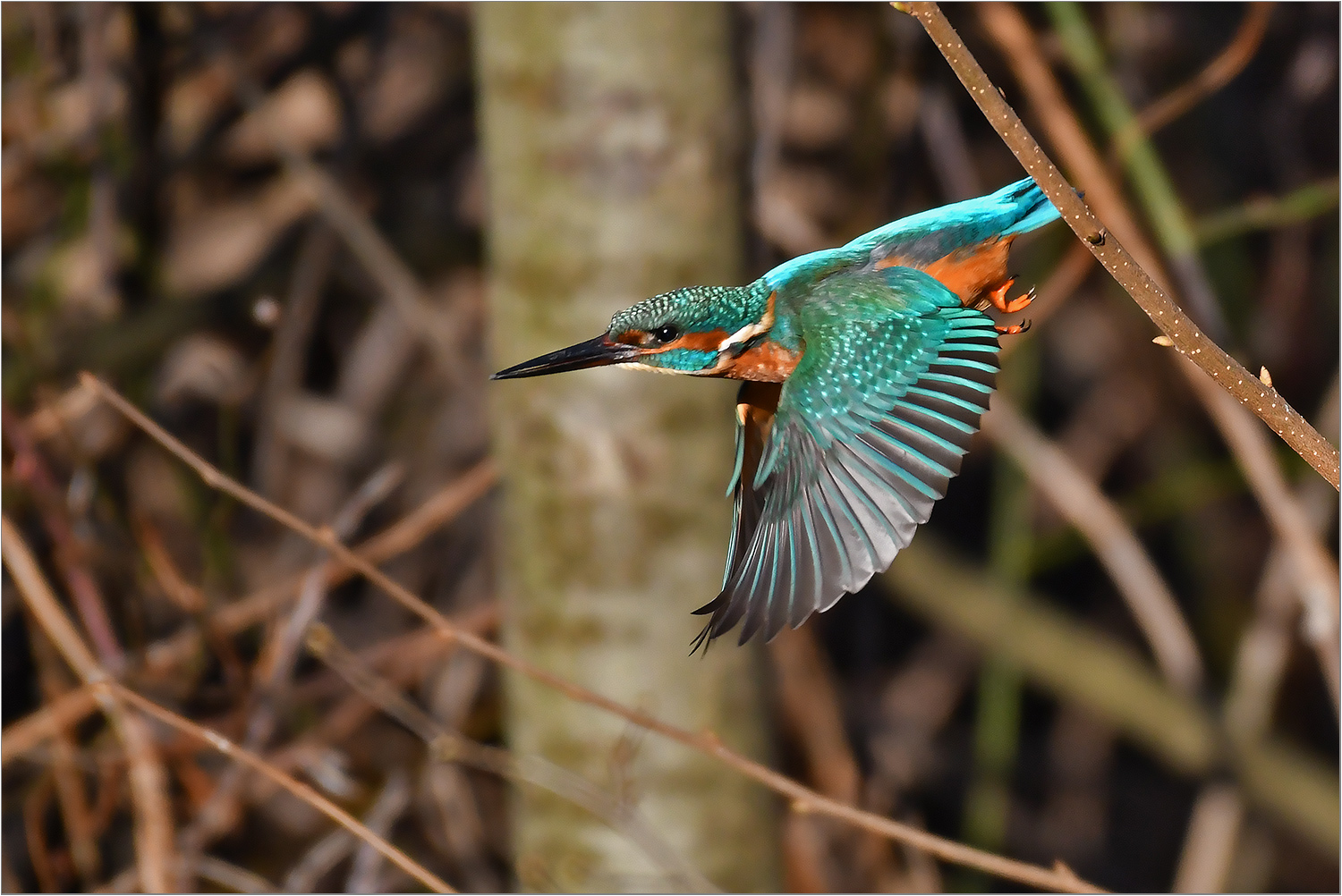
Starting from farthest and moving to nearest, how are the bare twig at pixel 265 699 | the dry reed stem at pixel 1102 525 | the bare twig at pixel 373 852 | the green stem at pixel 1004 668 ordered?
the green stem at pixel 1004 668, the dry reed stem at pixel 1102 525, the bare twig at pixel 373 852, the bare twig at pixel 265 699

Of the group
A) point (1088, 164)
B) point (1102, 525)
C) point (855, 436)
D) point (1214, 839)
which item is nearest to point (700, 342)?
point (855, 436)

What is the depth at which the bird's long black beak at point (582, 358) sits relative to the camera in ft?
2.93

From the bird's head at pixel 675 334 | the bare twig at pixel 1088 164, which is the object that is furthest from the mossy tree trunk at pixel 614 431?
the bird's head at pixel 675 334

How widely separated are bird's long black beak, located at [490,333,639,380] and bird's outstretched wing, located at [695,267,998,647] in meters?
0.13

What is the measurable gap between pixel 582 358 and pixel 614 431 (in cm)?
72

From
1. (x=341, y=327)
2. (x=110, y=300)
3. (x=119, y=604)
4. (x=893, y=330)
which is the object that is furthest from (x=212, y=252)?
(x=893, y=330)

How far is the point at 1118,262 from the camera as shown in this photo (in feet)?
2.30

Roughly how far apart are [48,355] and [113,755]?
66 centimetres

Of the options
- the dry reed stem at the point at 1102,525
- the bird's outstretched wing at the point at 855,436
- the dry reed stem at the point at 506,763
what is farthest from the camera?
the dry reed stem at the point at 1102,525

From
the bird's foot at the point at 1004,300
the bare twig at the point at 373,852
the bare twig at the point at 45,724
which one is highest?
the bird's foot at the point at 1004,300

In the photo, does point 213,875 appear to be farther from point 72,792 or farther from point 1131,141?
point 1131,141

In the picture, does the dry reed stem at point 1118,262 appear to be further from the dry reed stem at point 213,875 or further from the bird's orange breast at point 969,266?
the dry reed stem at point 213,875

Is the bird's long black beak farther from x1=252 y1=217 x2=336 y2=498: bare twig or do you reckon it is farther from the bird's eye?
x1=252 y1=217 x2=336 y2=498: bare twig

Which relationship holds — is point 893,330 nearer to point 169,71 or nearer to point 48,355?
point 48,355
